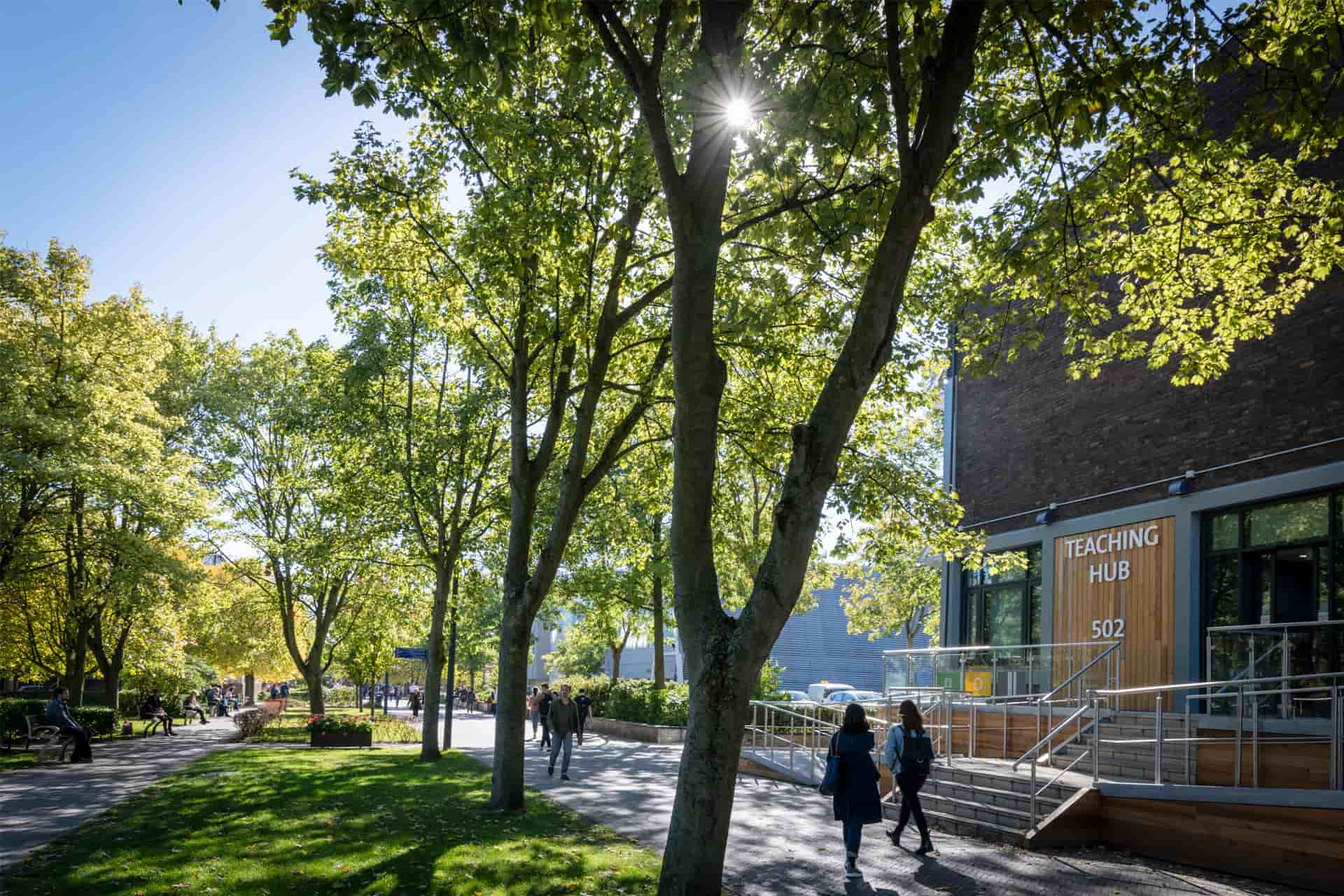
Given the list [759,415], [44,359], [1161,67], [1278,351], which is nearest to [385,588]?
[44,359]

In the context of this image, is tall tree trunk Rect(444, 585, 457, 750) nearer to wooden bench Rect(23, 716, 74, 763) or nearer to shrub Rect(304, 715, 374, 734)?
shrub Rect(304, 715, 374, 734)

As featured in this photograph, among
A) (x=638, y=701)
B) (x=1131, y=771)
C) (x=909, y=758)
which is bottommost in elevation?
(x=638, y=701)

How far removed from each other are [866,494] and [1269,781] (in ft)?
17.4

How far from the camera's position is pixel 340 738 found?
25.8m

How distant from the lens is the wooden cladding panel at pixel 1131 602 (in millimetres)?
16688

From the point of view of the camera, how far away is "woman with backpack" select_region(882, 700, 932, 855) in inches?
449

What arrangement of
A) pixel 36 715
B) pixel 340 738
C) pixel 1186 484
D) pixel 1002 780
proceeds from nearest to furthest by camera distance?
pixel 1002 780, pixel 1186 484, pixel 36 715, pixel 340 738

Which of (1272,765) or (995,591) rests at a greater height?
(995,591)

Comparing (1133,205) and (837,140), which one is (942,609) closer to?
(1133,205)

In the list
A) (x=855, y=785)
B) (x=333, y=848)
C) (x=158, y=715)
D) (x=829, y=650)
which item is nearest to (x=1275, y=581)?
(x=855, y=785)

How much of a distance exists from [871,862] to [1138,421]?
10.9 metres

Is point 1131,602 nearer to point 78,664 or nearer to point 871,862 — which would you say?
point 871,862

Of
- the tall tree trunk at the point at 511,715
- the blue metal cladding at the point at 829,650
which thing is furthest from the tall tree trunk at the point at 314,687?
the blue metal cladding at the point at 829,650

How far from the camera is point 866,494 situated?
12.5m
